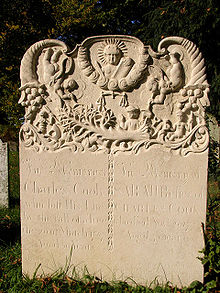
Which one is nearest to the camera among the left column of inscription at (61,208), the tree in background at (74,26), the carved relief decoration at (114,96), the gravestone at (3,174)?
the carved relief decoration at (114,96)

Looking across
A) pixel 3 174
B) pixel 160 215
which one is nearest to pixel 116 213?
pixel 160 215

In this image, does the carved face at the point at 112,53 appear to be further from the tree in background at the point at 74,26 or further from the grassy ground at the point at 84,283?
the tree in background at the point at 74,26

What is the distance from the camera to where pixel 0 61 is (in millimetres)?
6797

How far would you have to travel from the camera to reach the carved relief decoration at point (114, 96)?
2.83 m

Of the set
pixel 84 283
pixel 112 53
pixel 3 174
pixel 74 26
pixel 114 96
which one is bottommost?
pixel 84 283

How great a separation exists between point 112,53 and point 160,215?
75.9 inches

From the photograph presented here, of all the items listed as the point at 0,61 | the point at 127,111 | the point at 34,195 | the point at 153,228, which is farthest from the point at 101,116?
the point at 0,61

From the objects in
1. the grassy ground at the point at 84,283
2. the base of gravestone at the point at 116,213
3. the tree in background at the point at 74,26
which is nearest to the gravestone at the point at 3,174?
the tree in background at the point at 74,26

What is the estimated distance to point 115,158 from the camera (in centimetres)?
295

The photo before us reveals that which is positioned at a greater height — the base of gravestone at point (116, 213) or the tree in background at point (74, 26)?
the tree in background at point (74, 26)

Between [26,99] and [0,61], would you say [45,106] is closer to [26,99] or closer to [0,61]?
[26,99]

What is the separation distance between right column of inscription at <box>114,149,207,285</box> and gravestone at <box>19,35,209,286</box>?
11 millimetres

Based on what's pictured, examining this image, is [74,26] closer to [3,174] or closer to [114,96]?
[3,174]

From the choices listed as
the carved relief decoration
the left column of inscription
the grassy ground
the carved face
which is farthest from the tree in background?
the grassy ground
